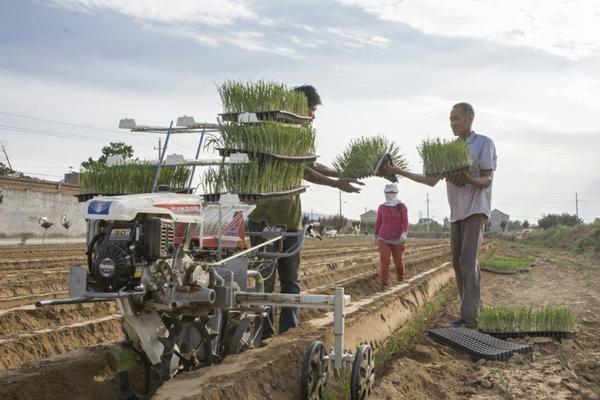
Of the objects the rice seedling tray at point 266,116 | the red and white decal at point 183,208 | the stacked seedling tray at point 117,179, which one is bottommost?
the red and white decal at point 183,208

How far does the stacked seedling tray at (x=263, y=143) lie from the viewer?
4.82m

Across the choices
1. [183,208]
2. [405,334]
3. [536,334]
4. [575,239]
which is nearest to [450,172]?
[536,334]

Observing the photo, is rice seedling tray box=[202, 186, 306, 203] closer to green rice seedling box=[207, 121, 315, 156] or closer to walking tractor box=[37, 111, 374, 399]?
walking tractor box=[37, 111, 374, 399]

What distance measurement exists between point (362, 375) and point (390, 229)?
6.31 meters

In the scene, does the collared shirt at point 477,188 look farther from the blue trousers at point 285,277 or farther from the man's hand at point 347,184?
the blue trousers at point 285,277

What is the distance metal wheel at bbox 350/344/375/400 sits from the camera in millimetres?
4078

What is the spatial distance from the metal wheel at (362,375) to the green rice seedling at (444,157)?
2391mm

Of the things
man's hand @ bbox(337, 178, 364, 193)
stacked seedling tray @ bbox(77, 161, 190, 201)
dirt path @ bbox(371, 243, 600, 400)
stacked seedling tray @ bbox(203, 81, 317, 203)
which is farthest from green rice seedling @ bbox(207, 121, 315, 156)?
dirt path @ bbox(371, 243, 600, 400)

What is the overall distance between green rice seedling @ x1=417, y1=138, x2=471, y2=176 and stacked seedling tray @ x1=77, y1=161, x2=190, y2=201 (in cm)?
261

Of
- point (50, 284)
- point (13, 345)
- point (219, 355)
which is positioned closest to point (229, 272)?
point (219, 355)

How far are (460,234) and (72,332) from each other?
395 cm

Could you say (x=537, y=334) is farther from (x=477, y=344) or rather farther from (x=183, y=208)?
(x=183, y=208)

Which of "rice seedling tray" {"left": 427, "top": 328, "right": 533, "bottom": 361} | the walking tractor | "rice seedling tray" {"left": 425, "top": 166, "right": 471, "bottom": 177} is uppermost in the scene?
"rice seedling tray" {"left": 425, "top": 166, "right": 471, "bottom": 177}

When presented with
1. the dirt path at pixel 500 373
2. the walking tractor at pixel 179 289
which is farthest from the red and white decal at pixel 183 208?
the dirt path at pixel 500 373
